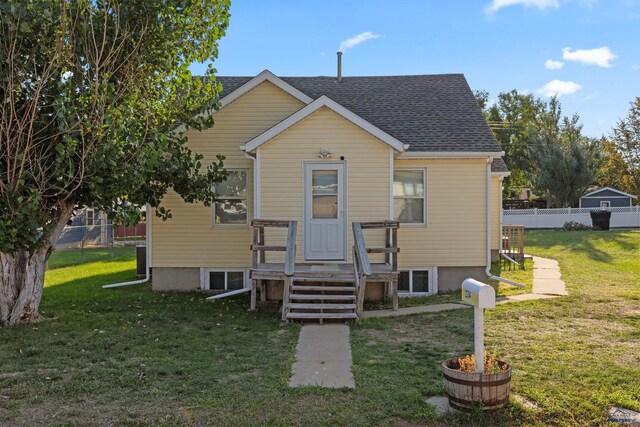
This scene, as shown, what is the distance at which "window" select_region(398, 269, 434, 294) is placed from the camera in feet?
40.2

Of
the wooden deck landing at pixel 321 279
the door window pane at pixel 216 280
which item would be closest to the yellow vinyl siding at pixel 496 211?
the wooden deck landing at pixel 321 279

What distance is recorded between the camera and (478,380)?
461cm

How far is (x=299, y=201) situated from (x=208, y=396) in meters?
6.43

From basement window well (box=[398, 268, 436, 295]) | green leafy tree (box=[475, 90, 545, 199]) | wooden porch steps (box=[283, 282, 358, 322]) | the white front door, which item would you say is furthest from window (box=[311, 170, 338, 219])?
green leafy tree (box=[475, 90, 545, 199])

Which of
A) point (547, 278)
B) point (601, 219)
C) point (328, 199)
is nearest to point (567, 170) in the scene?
point (601, 219)

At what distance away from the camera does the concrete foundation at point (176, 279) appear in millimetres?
12391

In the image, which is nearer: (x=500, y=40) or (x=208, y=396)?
(x=208, y=396)

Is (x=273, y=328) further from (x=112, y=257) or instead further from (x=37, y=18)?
(x=112, y=257)

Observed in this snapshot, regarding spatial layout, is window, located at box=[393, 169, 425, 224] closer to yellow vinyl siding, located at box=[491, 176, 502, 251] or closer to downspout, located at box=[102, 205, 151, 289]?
yellow vinyl siding, located at box=[491, 176, 502, 251]

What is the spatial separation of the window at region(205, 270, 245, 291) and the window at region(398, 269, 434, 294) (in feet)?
12.1

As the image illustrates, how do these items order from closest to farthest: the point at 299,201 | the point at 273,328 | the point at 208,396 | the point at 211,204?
the point at 208,396 < the point at 273,328 < the point at 299,201 < the point at 211,204

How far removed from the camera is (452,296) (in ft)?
38.0

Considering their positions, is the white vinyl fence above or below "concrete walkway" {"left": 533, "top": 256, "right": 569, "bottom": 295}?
above

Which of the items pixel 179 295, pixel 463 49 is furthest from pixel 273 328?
pixel 463 49
